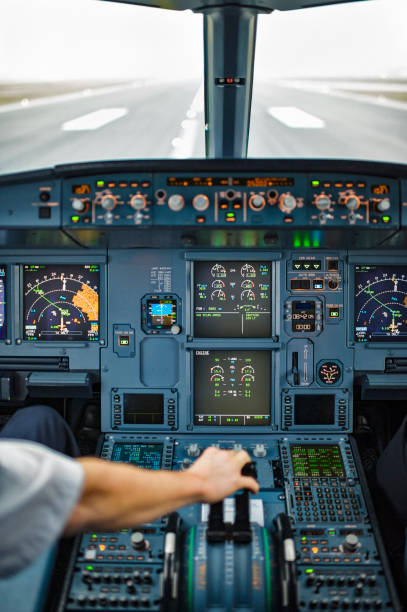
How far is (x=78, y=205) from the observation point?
249 cm

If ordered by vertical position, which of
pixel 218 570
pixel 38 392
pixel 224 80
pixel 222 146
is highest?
pixel 224 80

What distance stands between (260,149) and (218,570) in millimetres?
2504

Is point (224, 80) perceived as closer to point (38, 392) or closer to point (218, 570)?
point (38, 392)

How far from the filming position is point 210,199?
99.9 inches

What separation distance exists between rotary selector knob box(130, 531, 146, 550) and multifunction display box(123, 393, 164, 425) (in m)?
0.84

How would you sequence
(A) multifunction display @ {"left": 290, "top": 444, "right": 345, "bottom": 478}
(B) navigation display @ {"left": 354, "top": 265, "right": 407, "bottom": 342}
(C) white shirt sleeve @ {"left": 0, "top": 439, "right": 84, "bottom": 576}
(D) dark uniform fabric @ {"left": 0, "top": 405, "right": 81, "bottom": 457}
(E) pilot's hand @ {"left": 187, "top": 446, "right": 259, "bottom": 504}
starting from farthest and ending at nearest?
(B) navigation display @ {"left": 354, "top": 265, "right": 407, "bottom": 342}
(A) multifunction display @ {"left": 290, "top": 444, "right": 345, "bottom": 478}
(D) dark uniform fabric @ {"left": 0, "top": 405, "right": 81, "bottom": 457}
(E) pilot's hand @ {"left": 187, "top": 446, "right": 259, "bottom": 504}
(C) white shirt sleeve @ {"left": 0, "top": 439, "right": 84, "bottom": 576}

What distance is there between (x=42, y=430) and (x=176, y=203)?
1296 millimetres

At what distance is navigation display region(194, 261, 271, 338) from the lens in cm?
316

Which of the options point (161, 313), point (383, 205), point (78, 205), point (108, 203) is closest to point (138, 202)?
point (108, 203)

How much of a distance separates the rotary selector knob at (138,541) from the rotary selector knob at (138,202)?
Result: 1562mm

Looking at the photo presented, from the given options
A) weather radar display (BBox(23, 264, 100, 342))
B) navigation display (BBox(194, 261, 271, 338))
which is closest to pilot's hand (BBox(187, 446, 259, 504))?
navigation display (BBox(194, 261, 271, 338))

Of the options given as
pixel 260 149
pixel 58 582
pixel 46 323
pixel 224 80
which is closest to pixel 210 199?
pixel 224 80

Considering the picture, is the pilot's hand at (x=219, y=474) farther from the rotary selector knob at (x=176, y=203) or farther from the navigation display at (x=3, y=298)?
the navigation display at (x=3, y=298)

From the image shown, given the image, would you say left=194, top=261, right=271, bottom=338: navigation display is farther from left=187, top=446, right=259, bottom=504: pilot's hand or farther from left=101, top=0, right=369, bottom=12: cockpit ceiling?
left=187, top=446, right=259, bottom=504: pilot's hand
